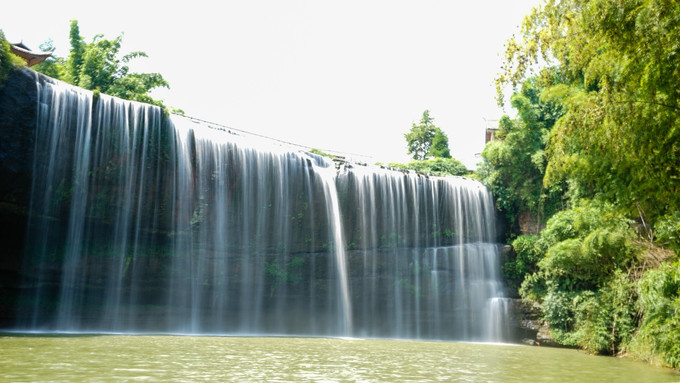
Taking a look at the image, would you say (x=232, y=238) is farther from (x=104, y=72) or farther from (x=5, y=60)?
(x=104, y=72)

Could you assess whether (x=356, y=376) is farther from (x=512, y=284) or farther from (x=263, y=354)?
(x=512, y=284)

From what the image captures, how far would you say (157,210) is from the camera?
2094cm

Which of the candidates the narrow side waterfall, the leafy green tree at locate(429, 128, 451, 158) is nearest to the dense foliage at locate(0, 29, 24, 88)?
the narrow side waterfall

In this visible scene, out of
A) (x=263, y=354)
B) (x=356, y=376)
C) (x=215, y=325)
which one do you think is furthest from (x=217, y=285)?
(x=356, y=376)

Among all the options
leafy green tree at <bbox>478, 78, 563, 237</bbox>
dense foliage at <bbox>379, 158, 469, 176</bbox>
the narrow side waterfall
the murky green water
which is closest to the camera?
the murky green water

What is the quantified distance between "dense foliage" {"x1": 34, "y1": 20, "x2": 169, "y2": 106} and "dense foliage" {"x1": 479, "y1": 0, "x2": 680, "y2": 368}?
24.6 m

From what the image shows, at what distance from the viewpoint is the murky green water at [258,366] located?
7.88 metres

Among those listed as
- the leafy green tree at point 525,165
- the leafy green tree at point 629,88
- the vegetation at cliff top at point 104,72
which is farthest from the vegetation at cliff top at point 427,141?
the leafy green tree at point 629,88

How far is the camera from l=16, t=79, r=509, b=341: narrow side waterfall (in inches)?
744

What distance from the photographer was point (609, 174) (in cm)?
1484

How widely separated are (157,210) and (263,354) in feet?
36.2

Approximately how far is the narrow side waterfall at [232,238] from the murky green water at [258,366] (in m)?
6.93

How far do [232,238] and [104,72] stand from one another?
60.7ft

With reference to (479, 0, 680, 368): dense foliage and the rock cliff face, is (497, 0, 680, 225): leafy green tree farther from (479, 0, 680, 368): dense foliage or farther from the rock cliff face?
the rock cliff face
